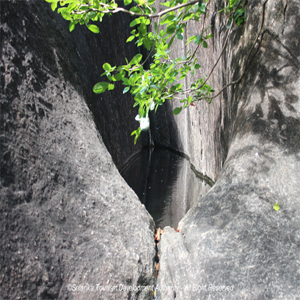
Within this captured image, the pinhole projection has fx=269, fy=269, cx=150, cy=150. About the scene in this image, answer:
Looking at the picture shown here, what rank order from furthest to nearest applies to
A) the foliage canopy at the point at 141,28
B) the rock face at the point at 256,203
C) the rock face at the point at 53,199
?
the foliage canopy at the point at 141,28, the rock face at the point at 256,203, the rock face at the point at 53,199

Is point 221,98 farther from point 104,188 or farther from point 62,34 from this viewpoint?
point 104,188

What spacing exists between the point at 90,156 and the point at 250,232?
1.11 metres

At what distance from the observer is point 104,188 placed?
176cm

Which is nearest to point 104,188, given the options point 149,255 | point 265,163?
point 149,255

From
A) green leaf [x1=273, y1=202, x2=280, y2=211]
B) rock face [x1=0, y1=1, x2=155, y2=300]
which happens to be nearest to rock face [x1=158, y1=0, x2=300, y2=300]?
green leaf [x1=273, y1=202, x2=280, y2=211]

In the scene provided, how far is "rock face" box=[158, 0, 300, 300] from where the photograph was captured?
1.33 m

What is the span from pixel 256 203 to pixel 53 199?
3.81ft

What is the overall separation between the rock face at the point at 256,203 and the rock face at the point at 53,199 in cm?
28

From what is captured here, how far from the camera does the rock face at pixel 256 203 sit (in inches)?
52.4

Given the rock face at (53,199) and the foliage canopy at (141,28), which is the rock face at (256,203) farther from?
the foliage canopy at (141,28)

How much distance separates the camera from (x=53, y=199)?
4.65 feet

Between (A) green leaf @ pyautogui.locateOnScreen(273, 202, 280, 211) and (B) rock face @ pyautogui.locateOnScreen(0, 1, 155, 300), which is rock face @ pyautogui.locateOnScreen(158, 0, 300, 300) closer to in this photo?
(A) green leaf @ pyautogui.locateOnScreen(273, 202, 280, 211)

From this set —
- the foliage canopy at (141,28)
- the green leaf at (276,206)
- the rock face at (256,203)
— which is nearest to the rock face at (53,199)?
the rock face at (256,203)

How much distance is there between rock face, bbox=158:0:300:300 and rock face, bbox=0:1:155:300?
279mm
